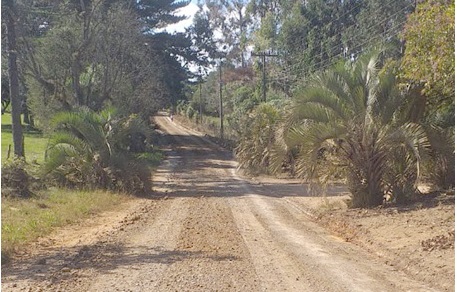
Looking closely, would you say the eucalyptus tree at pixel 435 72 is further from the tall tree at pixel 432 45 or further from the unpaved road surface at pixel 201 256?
the unpaved road surface at pixel 201 256

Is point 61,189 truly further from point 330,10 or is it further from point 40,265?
point 330,10

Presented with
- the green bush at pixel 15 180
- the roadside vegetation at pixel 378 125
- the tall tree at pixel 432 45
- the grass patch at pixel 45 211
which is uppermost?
the tall tree at pixel 432 45

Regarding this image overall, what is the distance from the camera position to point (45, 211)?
45.5 ft

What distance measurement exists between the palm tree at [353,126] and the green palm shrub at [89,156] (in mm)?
6905

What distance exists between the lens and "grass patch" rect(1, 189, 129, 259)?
1043 centimetres

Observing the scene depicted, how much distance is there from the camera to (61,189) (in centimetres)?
1839

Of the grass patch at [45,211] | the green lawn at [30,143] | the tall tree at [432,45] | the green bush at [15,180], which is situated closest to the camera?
the tall tree at [432,45]

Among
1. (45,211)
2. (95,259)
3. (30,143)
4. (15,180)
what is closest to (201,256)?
(95,259)

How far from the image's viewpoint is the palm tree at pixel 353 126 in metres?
13.2

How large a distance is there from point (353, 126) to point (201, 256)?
6.06m

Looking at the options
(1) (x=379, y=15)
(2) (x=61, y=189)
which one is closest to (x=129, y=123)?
(2) (x=61, y=189)

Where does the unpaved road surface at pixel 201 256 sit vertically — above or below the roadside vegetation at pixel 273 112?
below

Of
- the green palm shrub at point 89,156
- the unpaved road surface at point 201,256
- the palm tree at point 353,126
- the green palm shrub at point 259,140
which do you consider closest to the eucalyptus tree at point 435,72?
the palm tree at point 353,126

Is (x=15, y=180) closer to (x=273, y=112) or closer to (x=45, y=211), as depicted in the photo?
(x=45, y=211)
